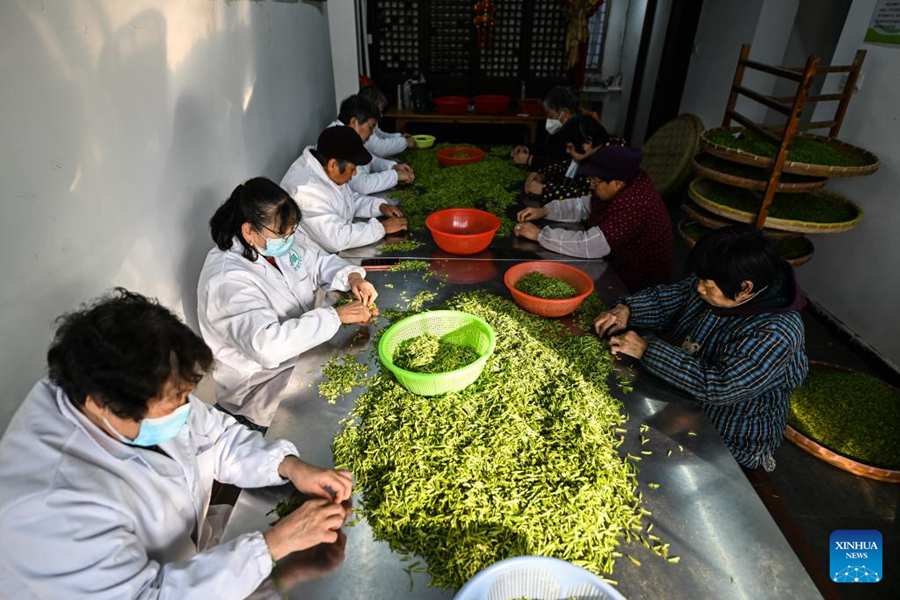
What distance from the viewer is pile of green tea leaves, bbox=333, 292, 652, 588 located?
1.43 m

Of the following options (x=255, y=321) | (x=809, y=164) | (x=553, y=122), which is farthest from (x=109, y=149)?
(x=809, y=164)

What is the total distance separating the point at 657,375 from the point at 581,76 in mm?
7317

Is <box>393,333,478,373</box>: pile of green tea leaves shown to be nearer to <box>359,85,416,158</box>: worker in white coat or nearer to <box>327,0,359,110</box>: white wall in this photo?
<box>359,85,416,158</box>: worker in white coat

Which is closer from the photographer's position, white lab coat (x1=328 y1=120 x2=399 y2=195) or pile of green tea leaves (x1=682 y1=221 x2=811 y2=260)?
white lab coat (x1=328 y1=120 x2=399 y2=195)

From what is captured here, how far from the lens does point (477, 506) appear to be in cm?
150

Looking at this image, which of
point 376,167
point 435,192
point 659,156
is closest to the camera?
point 435,192

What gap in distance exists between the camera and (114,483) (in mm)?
1294

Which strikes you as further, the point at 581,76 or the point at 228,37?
the point at 581,76

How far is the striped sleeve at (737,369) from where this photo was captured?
199 centimetres

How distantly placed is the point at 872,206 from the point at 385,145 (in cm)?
443

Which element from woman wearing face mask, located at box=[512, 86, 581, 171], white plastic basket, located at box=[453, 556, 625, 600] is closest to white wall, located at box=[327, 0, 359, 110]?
woman wearing face mask, located at box=[512, 86, 581, 171]

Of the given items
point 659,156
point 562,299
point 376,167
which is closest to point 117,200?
point 562,299

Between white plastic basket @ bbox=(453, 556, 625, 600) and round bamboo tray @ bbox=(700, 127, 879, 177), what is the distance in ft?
12.0

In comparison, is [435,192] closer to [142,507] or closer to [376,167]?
[376,167]
